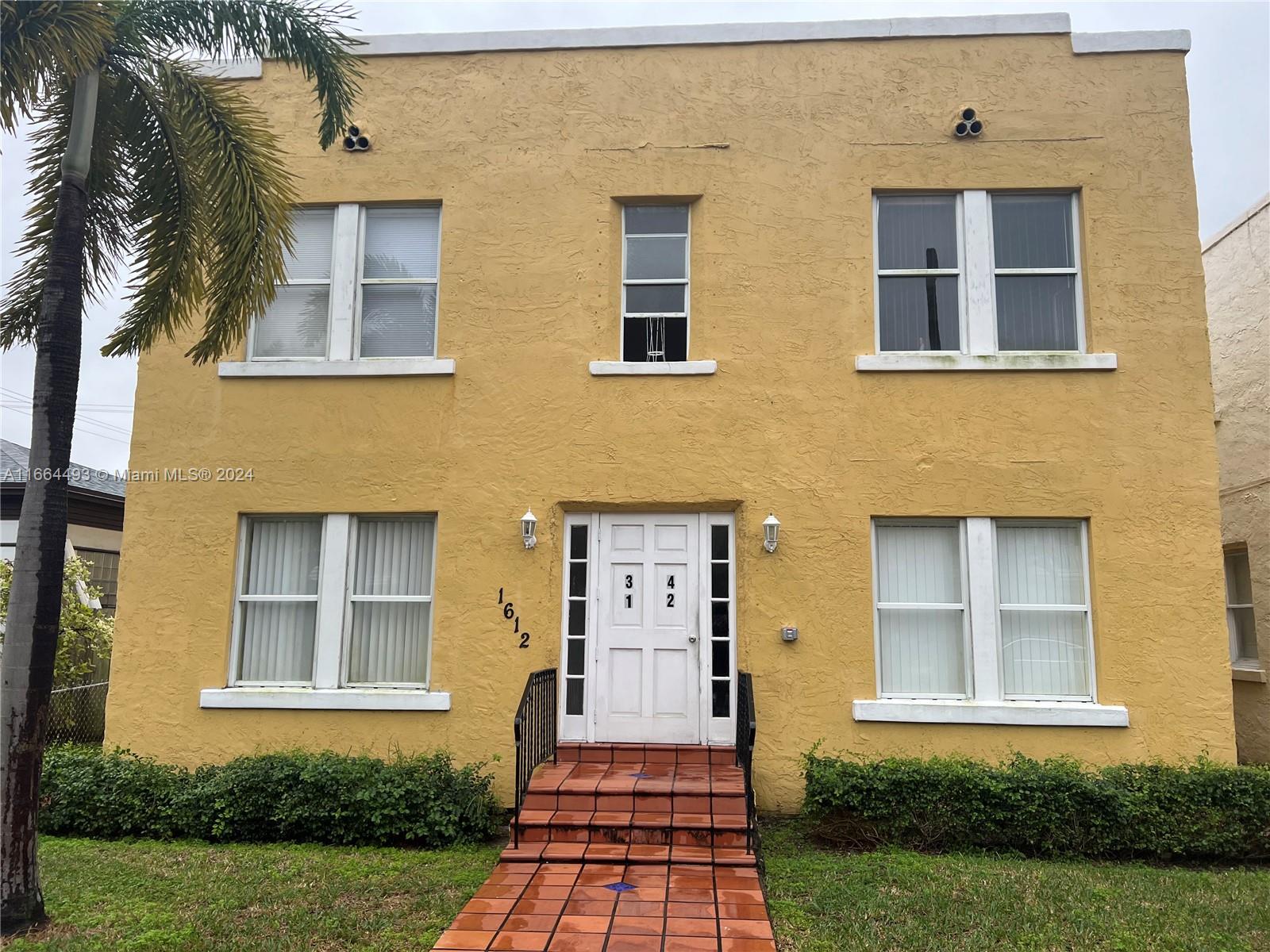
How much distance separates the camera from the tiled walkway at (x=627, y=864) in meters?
5.48

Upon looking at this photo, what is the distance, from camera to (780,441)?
8773mm

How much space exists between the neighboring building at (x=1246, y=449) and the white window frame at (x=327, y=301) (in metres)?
10.5

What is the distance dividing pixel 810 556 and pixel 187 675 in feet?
19.7

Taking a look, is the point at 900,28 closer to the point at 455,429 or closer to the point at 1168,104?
the point at 1168,104

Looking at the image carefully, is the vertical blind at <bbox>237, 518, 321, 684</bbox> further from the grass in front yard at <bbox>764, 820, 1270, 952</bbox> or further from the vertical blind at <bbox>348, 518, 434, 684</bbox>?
the grass in front yard at <bbox>764, 820, 1270, 952</bbox>

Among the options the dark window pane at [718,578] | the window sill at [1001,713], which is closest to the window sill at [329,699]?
the dark window pane at [718,578]

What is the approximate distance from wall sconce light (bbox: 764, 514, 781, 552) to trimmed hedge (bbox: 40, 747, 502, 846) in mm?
3233

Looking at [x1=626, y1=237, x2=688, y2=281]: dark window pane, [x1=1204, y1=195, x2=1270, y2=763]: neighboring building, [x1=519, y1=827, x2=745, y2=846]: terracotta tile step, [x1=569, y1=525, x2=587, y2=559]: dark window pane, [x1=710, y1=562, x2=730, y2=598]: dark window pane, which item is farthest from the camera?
[x1=1204, y1=195, x2=1270, y2=763]: neighboring building

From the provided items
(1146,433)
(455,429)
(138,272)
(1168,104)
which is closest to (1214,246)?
(1168,104)

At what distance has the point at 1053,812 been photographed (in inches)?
294

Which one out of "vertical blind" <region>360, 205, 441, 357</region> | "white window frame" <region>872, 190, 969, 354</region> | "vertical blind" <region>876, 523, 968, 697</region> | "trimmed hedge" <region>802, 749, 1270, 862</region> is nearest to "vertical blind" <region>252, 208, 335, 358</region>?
"vertical blind" <region>360, 205, 441, 357</region>

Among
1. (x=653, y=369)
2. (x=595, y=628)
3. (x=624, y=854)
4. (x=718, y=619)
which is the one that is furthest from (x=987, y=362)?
(x=624, y=854)

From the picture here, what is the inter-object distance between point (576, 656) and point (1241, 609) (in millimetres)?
8422

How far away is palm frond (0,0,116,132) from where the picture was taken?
5.74 meters
